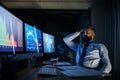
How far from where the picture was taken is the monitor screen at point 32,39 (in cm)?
250

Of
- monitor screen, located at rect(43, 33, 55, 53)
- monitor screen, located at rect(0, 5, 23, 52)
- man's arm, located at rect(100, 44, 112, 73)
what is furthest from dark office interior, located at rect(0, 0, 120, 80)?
monitor screen, located at rect(0, 5, 23, 52)

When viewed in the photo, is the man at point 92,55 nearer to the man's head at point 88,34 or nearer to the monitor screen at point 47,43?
the man's head at point 88,34

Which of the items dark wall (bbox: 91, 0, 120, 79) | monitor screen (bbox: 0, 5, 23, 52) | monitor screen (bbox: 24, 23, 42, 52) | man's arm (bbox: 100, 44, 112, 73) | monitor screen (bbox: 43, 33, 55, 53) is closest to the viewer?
monitor screen (bbox: 0, 5, 23, 52)

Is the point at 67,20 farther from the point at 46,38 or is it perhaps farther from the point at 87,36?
the point at 87,36

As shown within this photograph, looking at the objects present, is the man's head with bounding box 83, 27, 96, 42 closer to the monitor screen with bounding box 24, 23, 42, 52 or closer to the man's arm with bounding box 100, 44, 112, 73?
the man's arm with bounding box 100, 44, 112, 73

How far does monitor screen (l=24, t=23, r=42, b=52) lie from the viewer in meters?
2.50

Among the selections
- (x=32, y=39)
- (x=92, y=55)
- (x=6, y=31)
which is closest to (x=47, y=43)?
(x=32, y=39)

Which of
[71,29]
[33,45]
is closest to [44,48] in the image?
[33,45]

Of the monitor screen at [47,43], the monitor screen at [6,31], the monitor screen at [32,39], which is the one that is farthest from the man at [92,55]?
the monitor screen at [6,31]

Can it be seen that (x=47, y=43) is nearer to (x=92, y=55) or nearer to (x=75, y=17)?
(x=92, y=55)

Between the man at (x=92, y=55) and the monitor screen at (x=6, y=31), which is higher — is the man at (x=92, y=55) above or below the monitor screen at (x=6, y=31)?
below

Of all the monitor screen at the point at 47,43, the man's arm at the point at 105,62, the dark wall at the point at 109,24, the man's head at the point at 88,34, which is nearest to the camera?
the man's arm at the point at 105,62

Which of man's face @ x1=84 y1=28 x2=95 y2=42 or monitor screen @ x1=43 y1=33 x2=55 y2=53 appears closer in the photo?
man's face @ x1=84 y1=28 x2=95 y2=42

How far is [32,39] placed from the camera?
271cm
